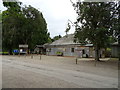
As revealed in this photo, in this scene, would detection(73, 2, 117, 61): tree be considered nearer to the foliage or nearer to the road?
the road

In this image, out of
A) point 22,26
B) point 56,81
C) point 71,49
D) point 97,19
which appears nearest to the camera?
point 56,81

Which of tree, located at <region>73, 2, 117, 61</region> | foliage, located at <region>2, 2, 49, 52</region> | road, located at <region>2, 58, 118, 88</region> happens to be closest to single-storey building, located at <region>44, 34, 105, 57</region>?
foliage, located at <region>2, 2, 49, 52</region>

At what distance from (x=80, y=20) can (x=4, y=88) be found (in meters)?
14.4

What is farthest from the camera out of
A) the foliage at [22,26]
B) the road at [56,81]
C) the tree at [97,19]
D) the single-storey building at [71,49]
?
the foliage at [22,26]

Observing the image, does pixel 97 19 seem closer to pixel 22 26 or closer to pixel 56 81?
pixel 56 81

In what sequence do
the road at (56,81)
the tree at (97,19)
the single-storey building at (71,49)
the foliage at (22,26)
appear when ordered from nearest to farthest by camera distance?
1. the road at (56,81)
2. the tree at (97,19)
3. the single-storey building at (71,49)
4. the foliage at (22,26)

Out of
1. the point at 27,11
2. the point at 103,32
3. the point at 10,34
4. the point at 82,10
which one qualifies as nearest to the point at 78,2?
the point at 82,10

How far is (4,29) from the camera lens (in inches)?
1318

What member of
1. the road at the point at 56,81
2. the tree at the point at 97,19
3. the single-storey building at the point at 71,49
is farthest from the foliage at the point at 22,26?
the road at the point at 56,81

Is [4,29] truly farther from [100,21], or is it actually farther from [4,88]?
[4,88]

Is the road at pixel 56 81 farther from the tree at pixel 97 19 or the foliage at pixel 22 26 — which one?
the foliage at pixel 22 26

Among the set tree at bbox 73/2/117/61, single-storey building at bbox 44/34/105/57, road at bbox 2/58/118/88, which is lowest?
road at bbox 2/58/118/88

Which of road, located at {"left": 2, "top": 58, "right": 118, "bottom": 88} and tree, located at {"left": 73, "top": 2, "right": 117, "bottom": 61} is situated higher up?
tree, located at {"left": 73, "top": 2, "right": 117, "bottom": 61}

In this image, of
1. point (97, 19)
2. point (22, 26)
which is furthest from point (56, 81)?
point (22, 26)
